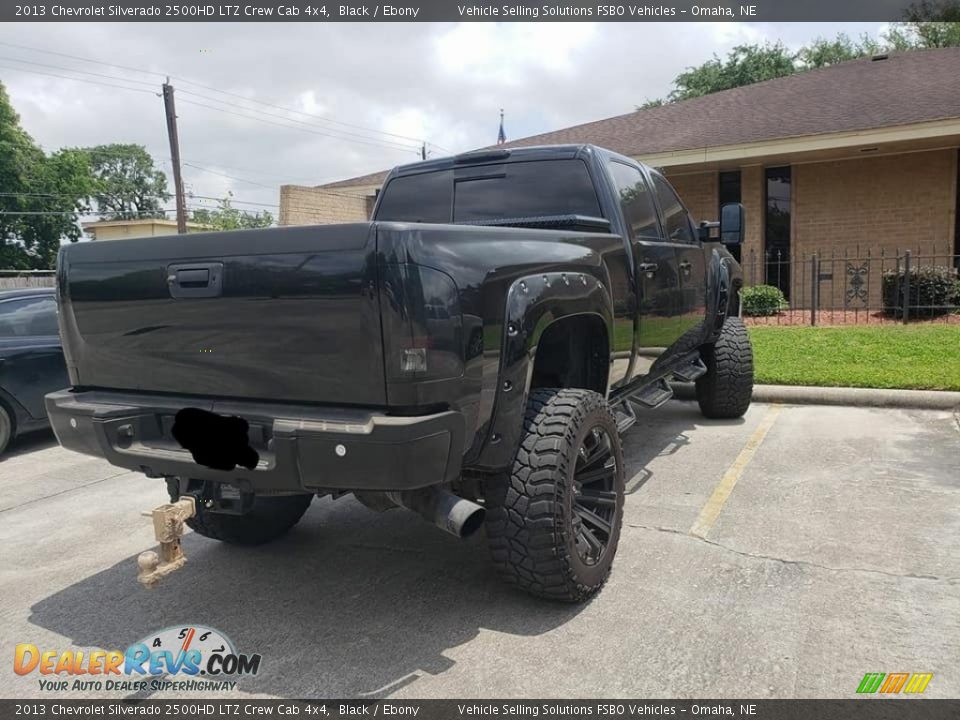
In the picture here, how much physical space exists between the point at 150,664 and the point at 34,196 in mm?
53768

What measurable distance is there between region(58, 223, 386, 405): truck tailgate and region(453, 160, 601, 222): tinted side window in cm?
208

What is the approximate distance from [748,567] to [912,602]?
691 mm

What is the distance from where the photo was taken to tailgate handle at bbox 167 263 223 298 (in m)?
2.74

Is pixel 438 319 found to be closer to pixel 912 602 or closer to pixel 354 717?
pixel 354 717

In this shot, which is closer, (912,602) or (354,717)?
(354,717)

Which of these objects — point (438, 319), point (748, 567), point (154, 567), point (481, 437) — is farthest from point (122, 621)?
point (748, 567)

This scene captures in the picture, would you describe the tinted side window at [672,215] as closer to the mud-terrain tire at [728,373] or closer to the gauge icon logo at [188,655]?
the mud-terrain tire at [728,373]

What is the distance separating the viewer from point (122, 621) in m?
3.31

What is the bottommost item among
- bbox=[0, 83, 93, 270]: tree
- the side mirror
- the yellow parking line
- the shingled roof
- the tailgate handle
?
the yellow parking line

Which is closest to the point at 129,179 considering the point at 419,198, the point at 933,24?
the point at 933,24

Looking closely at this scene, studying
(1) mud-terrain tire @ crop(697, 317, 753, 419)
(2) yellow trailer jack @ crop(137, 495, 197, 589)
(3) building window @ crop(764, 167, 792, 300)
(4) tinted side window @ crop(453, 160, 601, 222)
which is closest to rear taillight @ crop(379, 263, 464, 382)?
(2) yellow trailer jack @ crop(137, 495, 197, 589)

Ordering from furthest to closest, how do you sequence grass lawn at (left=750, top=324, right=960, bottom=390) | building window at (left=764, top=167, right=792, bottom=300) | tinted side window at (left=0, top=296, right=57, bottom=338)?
building window at (left=764, top=167, right=792, bottom=300) < grass lawn at (left=750, top=324, right=960, bottom=390) < tinted side window at (left=0, top=296, right=57, bottom=338)

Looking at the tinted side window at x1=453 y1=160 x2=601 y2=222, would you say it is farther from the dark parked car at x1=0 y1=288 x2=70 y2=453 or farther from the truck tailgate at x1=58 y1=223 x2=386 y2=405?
the dark parked car at x1=0 y1=288 x2=70 y2=453

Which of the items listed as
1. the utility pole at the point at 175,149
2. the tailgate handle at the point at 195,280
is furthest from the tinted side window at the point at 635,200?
the utility pole at the point at 175,149
